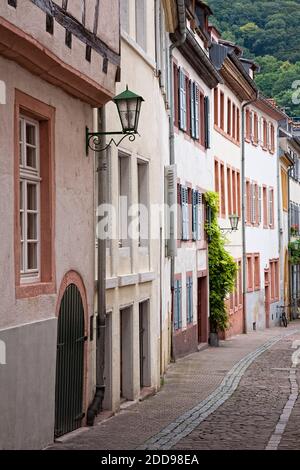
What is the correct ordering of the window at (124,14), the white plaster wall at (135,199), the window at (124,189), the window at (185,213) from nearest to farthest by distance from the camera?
the white plaster wall at (135,199)
the window at (124,14)
the window at (124,189)
the window at (185,213)

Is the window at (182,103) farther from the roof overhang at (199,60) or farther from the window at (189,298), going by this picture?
the window at (189,298)

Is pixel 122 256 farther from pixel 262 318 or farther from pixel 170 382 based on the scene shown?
pixel 262 318

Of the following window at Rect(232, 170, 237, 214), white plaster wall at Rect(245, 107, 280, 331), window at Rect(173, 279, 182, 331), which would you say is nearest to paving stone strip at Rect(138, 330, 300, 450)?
window at Rect(173, 279, 182, 331)

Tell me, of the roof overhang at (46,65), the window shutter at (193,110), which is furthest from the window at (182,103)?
the roof overhang at (46,65)

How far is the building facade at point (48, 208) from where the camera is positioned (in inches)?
435

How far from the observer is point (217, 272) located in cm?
3269

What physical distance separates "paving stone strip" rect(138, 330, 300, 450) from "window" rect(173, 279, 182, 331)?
1.71 m

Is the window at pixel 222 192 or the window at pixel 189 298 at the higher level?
the window at pixel 222 192

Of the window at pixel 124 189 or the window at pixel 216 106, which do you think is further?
the window at pixel 216 106

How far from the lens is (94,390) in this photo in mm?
14977

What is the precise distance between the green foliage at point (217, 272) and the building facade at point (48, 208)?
1763 cm

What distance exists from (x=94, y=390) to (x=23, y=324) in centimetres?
368
